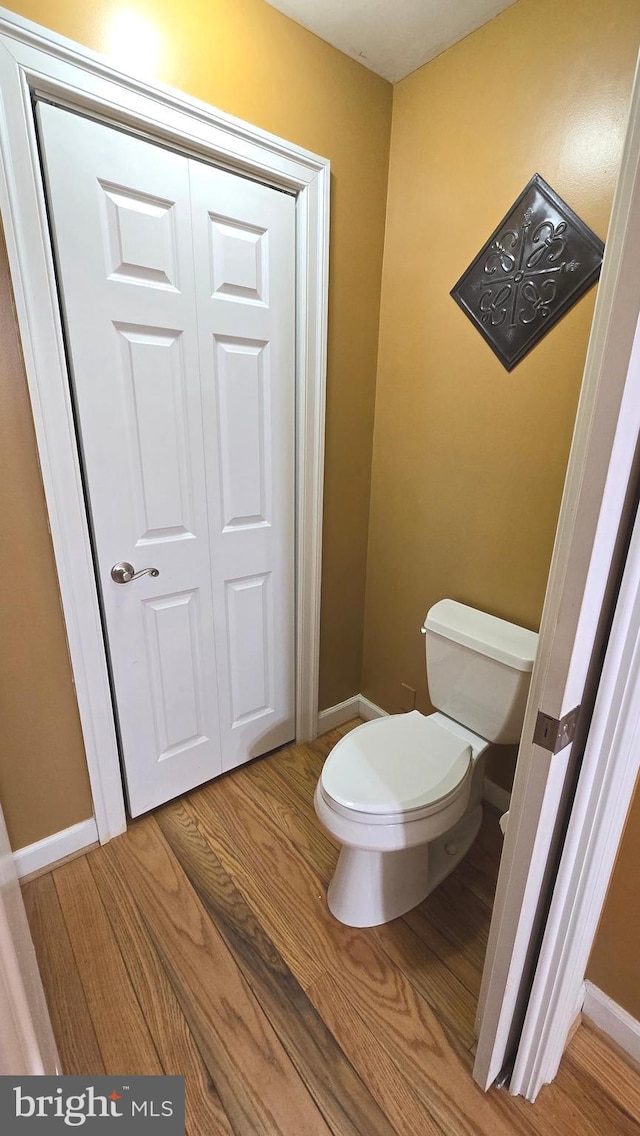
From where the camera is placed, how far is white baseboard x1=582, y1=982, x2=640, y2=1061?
1.06m

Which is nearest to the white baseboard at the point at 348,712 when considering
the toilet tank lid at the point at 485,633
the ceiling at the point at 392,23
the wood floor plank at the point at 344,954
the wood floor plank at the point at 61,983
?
the wood floor plank at the point at 344,954

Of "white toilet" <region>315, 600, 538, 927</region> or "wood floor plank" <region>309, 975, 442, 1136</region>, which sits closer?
"wood floor plank" <region>309, 975, 442, 1136</region>

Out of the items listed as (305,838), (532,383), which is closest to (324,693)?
(305,838)

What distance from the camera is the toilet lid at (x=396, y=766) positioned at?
1234 millimetres

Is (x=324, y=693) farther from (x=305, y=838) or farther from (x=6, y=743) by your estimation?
(x=6, y=743)

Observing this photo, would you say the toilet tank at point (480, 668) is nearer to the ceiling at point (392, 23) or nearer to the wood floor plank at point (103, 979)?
the wood floor plank at point (103, 979)

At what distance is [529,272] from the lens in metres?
1.33

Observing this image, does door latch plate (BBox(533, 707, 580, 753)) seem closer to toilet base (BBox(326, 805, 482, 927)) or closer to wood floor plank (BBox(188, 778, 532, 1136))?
toilet base (BBox(326, 805, 482, 927))

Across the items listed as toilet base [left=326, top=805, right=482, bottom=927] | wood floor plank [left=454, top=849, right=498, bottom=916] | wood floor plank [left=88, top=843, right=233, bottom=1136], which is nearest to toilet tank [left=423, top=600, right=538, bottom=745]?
toilet base [left=326, top=805, right=482, bottom=927]

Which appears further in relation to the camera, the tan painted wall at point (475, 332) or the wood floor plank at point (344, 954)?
the tan painted wall at point (475, 332)

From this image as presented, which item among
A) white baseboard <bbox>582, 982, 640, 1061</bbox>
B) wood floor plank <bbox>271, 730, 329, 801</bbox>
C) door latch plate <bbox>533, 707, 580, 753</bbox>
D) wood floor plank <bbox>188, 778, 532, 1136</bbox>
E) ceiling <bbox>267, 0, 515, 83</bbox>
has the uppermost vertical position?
ceiling <bbox>267, 0, 515, 83</bbox>

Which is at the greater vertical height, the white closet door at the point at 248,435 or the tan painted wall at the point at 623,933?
the white closet door at the point at 248,435

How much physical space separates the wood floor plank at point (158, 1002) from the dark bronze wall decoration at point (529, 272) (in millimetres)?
1848

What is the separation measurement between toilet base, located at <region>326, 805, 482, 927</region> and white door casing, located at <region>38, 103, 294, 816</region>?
652 millimetres
